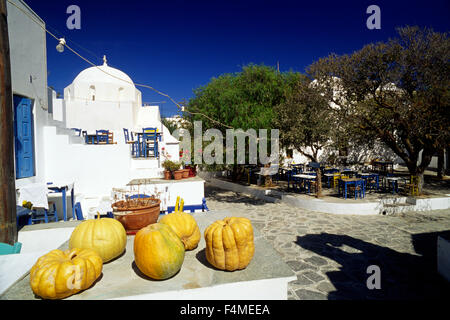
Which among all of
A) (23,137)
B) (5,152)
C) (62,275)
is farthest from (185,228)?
(23,137)

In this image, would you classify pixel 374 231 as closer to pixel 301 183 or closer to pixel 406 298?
pixel 406 298

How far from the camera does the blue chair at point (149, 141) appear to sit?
1459 centimetres

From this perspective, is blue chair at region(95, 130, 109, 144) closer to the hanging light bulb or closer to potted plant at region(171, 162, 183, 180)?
potted plant at region(171, 162, 183, 180)

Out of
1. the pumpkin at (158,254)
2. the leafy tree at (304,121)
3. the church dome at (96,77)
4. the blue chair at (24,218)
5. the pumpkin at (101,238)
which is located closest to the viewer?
the pumpkin at (158,254)

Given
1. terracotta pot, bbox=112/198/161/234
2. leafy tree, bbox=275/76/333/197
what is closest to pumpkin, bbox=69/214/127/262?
terracotta pot, bbox=112/198/161/234

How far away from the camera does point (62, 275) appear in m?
1.96

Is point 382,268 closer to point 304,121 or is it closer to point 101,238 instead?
point 101,238

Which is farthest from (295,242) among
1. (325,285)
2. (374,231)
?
(374,231)

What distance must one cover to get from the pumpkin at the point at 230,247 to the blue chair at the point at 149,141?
12.6 metres

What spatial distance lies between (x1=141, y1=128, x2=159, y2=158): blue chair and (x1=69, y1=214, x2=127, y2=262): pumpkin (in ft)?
39.8

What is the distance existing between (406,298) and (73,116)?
63.1ft

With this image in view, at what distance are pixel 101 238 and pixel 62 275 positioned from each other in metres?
0.60

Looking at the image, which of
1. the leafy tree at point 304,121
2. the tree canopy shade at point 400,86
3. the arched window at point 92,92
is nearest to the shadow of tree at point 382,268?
the leafy tree at point 304,121

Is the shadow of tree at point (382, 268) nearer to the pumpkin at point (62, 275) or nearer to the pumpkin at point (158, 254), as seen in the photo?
the pumpkin at point (158, 254)
